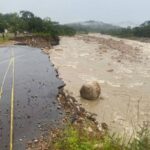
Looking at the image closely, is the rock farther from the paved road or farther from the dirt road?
the paved road

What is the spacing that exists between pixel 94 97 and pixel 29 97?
4604mm

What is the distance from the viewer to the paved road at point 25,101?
17.8m

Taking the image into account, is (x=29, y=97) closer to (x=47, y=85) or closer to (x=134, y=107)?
(x=47, y=85)

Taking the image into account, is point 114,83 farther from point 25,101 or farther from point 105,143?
point 105,143

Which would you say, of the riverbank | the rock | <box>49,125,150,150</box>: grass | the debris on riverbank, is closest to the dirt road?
the riverbank

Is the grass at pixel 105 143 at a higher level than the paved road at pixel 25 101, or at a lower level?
higher

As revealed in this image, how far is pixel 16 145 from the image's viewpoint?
16.2m

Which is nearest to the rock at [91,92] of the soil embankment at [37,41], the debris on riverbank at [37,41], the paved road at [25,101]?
the paved road at [25,101]

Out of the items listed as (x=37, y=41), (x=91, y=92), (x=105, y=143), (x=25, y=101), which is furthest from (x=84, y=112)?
(x=37, y=41)

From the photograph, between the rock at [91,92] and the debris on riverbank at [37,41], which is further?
the debris on riverbank at [37,41]

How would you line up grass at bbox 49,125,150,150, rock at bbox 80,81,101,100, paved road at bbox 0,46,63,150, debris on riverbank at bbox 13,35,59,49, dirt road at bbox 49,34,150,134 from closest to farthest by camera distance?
grass at bbox 49,125,150,150, paved road at bbox 0,46,63,150, dirt road at bbox 49,34,150,134, rock at bbox 80,81,101,100, debris on riverbank at bbox 13,35,59,49

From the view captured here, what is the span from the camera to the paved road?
1777cm

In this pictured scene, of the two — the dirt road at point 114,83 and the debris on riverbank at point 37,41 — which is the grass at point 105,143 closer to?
the dirt road at point 114,83

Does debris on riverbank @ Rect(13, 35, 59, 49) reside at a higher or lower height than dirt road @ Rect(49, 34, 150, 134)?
higher
